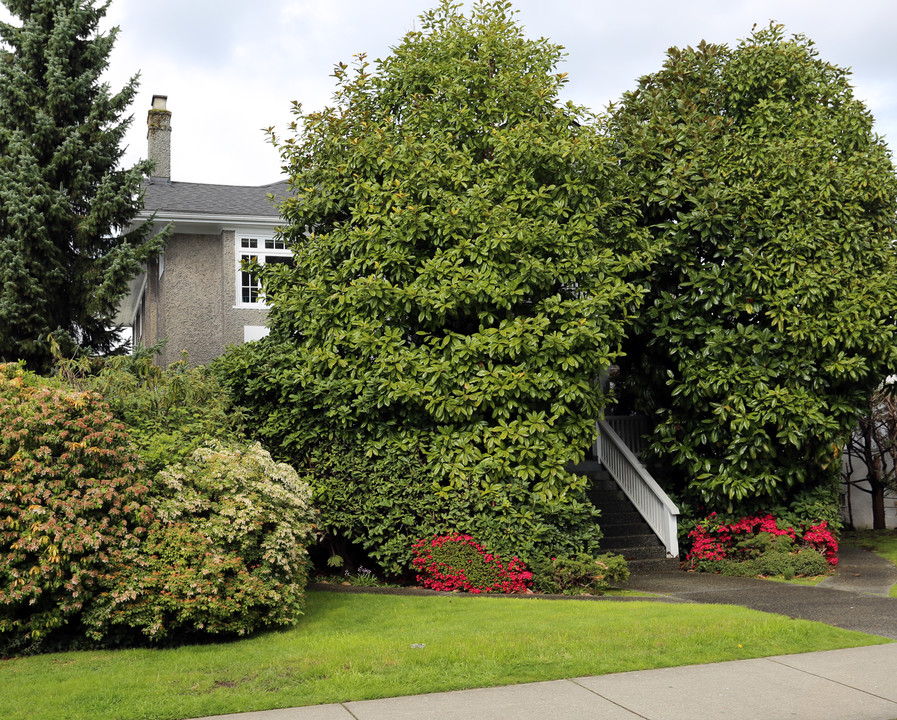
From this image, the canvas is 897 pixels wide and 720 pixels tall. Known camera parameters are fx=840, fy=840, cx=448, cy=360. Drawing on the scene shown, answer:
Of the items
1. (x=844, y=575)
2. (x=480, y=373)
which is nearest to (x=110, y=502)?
(x=480, y=373)

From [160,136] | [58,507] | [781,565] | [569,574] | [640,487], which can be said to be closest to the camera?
[58,507]

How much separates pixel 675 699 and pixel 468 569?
4776mm

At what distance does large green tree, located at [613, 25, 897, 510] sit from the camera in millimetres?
11734

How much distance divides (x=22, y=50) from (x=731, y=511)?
14.9m

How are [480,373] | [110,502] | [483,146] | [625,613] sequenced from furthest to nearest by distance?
[483,146]
[480,373]
[625,613]
[110,502]

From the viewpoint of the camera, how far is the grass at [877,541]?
14453mm

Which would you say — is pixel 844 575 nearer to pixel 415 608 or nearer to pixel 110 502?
pixel 415 608

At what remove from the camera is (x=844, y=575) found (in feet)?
39.5

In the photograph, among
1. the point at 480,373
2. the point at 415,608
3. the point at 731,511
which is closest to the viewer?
the point at 415,608

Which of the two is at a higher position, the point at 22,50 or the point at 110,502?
the point at 22,50

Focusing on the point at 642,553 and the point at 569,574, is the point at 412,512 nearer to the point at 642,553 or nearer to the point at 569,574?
the point at 569,574

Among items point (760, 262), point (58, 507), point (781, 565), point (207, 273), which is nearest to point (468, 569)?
point (781, 565)

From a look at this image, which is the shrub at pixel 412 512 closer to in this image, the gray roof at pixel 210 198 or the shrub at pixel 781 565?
the shrub at pixel 781 565

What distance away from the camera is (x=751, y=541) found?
12.4 metres
